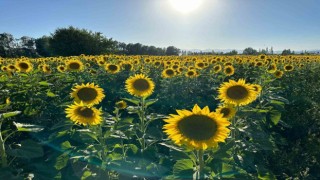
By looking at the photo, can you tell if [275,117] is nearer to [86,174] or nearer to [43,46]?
[86,174]

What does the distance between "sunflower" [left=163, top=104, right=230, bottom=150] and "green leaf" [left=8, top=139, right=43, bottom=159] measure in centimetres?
106

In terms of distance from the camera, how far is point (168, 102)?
7723 mm

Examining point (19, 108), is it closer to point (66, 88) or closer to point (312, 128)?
point (66, 88)

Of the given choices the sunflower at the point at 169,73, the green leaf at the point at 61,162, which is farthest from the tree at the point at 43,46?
the green leaf at the point at 61,162

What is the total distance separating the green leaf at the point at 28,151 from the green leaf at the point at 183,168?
1.03 metres

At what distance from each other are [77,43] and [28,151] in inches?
1742

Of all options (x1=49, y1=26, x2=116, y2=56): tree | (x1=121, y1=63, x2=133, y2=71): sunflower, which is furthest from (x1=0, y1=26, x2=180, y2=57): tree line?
(x1=121, y1=63, x2=133, y2=71): sunflower

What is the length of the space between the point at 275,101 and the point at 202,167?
9.42 feet

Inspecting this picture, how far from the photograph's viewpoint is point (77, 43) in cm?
4512

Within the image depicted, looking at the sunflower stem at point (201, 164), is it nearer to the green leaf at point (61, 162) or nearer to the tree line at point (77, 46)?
the green leaf at point (61, 162)

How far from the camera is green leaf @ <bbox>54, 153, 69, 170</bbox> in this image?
3055mm

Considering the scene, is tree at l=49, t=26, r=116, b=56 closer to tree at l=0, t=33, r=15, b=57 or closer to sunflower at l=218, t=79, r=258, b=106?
tree at l=0, t=33, r=15, b=57

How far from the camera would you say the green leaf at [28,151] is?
2500 millimetres

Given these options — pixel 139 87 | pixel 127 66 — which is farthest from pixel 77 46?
pixel 139 87
